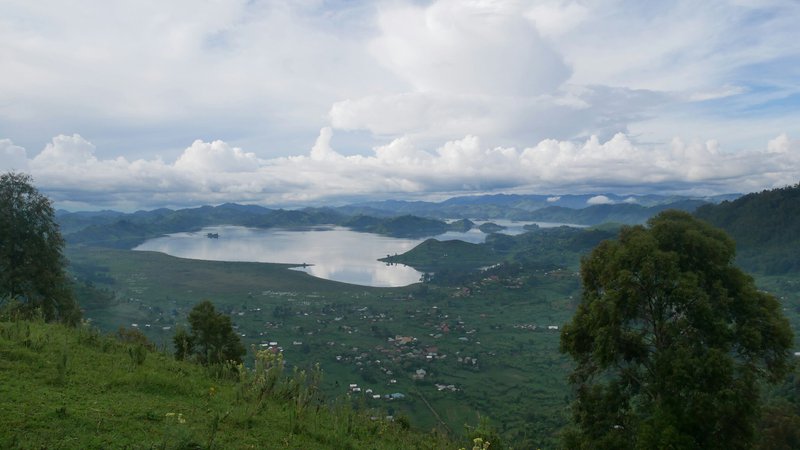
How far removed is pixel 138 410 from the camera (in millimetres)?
6320

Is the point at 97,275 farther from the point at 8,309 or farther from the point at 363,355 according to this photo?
the point at 8,309

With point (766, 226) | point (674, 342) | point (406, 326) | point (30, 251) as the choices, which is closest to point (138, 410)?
point (674, 342)

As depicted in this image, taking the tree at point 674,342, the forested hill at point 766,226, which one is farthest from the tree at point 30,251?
the forested hill at point 766,226

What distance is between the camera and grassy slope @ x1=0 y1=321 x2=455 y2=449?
5.27m

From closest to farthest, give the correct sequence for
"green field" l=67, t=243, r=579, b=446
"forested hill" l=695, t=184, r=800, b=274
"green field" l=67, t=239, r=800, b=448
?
"green field" l=67, t=239, r=800, b=448 < "green field" l=67, t=243, r=579, b=446 < "forested hill" l=695, t=184, r=800, b=274

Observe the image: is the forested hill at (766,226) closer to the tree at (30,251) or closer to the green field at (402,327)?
the green field at (402,327)

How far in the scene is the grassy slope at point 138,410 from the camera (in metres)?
5.27

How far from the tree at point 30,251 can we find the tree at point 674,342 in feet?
64.9

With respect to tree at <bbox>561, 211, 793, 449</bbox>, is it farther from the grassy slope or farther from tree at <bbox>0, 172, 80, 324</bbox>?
tree at <bbox>0, 172, 80, 324</bbox>

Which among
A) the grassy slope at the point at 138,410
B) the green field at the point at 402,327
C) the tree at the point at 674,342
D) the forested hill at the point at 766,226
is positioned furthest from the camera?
the forested hill at the point at 766,226

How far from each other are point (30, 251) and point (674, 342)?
933 inches

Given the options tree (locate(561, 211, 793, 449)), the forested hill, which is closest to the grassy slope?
tree (locate(561, 211, 793, 449))

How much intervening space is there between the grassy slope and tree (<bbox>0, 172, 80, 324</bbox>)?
39.2 ft

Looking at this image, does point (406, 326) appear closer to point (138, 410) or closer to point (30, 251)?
point (30, 251)
